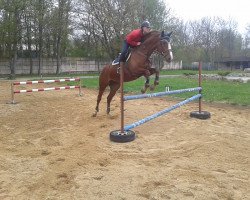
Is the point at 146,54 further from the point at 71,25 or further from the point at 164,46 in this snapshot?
the point at 71,25

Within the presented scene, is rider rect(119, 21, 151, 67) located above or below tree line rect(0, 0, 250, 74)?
below

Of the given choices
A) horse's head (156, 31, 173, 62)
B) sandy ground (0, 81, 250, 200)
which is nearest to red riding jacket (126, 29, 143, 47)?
horse's head (156, 31, 173, 62)

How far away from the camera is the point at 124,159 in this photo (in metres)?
5.41

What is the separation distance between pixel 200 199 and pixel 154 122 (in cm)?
487

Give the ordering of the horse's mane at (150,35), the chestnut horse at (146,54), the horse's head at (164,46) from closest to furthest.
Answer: the horse's head at (164,46)
the chestnut horse at (146,54)
the horse's mane at (150,35)

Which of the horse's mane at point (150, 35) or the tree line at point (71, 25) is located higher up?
the tree line at point (71, 25)

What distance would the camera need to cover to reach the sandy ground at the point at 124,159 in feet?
13.4

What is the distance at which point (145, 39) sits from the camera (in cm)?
759

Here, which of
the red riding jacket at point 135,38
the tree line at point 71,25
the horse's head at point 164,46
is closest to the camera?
the horse's head at point 164,46

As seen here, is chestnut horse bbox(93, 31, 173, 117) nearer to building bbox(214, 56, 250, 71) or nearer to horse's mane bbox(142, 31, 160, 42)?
horse's mane bbox(142, 31, 160, 42)

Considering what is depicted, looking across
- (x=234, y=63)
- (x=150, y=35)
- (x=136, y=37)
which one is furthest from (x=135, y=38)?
(x=234, y=63)

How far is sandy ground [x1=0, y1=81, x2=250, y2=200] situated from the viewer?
407 cm

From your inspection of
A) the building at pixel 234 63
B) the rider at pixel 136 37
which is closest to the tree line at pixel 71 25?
the building at pixel 234 63

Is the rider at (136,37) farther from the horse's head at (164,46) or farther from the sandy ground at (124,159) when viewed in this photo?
the sandy ground at (124,159)
